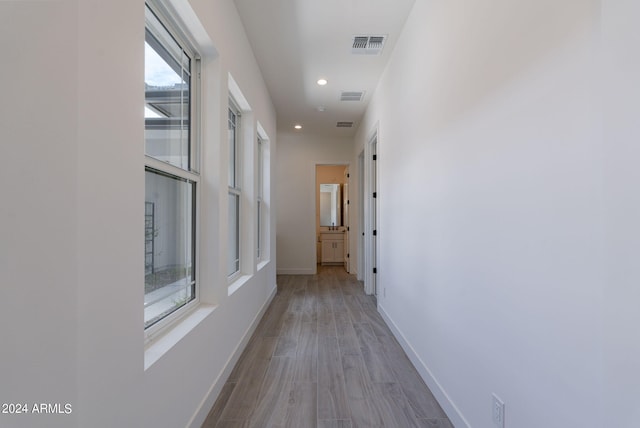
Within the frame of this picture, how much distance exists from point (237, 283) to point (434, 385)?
1.77 m

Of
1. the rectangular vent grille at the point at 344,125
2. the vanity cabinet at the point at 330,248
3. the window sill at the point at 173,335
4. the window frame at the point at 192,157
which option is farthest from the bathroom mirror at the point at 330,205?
the window sill at the point at 173,335

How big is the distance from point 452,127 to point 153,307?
188 centimetres

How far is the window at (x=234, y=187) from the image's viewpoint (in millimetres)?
2928

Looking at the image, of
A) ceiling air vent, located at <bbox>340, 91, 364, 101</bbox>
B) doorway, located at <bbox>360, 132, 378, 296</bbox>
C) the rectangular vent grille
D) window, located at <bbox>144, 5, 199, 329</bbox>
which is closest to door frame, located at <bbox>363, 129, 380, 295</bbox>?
doorway, located at <bbox>360, 132, 378, 296</bbox>

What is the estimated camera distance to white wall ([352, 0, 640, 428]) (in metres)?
0.73

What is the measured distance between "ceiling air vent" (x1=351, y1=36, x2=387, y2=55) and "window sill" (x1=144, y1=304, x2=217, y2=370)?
109 inches

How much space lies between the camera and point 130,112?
1.07m

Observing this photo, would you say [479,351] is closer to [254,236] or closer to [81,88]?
[81,88]

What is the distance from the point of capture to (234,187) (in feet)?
9.95

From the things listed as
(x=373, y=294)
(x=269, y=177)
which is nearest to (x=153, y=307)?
(x=269, y=177)

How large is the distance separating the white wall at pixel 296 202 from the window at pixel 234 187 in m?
3.07

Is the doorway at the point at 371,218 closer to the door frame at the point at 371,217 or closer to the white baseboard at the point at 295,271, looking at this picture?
the door frame at the point at 371,217

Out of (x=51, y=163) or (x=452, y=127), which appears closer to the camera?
(x=51, y=163)

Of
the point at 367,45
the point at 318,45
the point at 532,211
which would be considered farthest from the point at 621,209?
the point at 318,45
